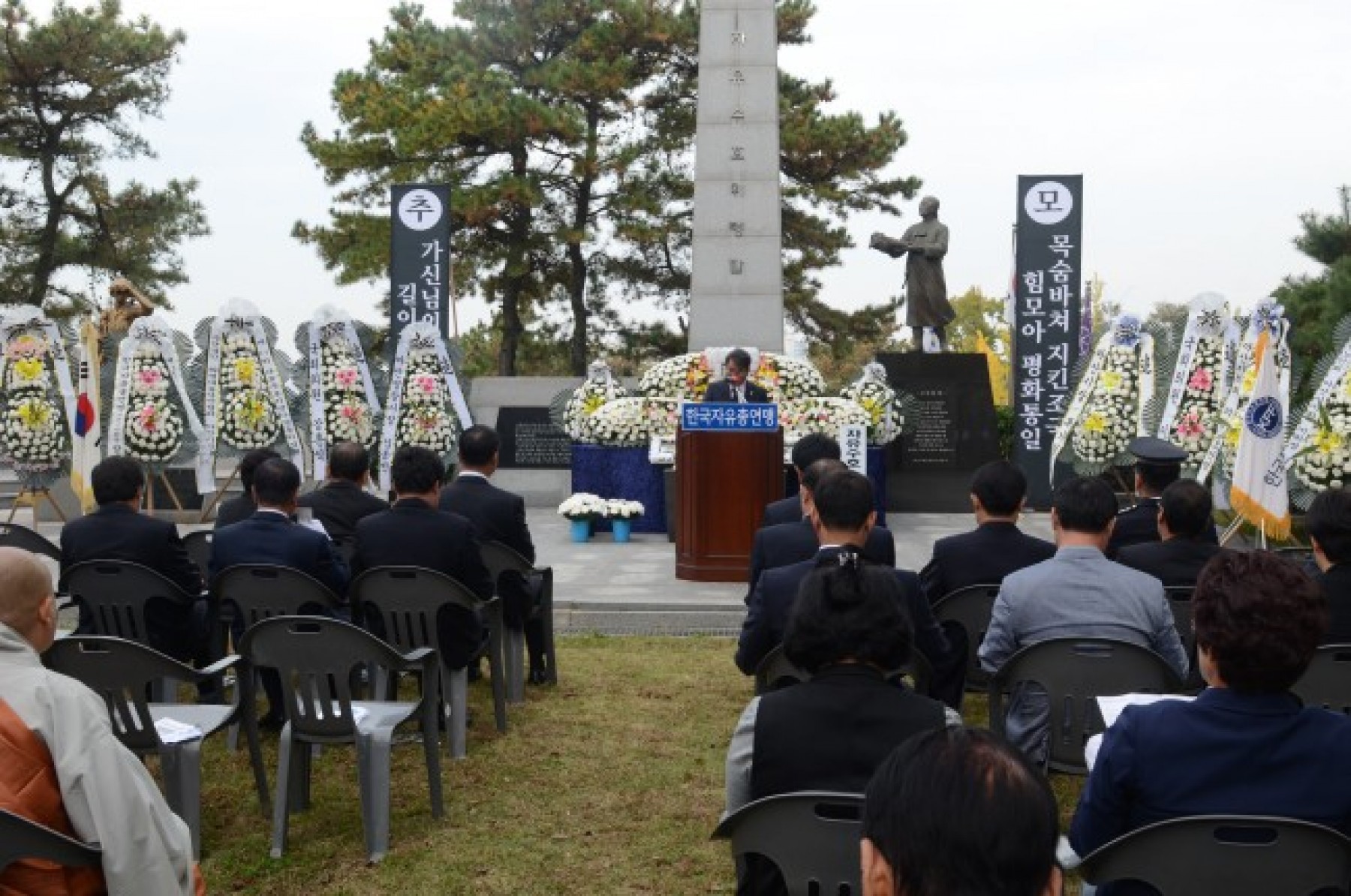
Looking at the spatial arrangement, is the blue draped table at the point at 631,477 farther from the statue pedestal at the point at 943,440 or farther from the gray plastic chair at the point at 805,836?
the gray plastic chair at the point at 805,836

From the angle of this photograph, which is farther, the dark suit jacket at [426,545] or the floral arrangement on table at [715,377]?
the floral arrangement on table at [715,377]

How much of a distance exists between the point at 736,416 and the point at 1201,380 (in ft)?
12.9

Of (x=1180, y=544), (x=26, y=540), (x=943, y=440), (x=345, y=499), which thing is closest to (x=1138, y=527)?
(x=1180, y=544)

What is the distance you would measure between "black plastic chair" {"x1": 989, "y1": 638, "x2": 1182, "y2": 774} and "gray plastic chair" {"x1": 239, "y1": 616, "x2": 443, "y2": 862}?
1.61m

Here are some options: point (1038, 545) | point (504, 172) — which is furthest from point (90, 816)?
point (504, 172)

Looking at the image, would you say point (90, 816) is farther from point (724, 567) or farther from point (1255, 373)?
point (1255, 373)

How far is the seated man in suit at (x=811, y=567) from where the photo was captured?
345 centimetres

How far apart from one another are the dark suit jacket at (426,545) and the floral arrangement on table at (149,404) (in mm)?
6944

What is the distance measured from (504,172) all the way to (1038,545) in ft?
58.5

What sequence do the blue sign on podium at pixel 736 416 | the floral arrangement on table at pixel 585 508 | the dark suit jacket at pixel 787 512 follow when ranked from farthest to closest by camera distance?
the floral arrangement on table at pixel 585 508, the blue sign on podium at pixel 736 416, the dark suit jacket at pixel 787 512

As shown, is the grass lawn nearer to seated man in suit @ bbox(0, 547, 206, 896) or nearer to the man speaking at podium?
seated man in suit @ bbox(0, 547, 206, 896)

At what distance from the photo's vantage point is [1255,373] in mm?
8164

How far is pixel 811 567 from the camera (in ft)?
11.2

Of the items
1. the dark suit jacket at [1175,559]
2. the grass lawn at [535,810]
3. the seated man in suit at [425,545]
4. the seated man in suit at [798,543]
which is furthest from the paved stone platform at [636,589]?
the dark suit jacket at [1175,559]
